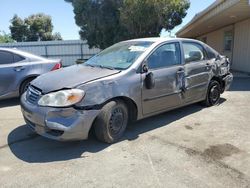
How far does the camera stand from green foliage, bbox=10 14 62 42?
42281 mm

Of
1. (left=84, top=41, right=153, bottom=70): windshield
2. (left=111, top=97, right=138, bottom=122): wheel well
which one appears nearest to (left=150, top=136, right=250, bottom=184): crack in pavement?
(left=111, top=97, right=138, bottom=122): wheel well

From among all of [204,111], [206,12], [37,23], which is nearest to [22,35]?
[37,23]

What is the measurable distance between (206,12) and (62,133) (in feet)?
38.2

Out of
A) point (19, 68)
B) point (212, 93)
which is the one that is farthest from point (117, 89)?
point (19, 68)

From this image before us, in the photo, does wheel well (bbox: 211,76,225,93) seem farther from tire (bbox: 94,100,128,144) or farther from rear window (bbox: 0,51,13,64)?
rear window (bbox: 0,51,13,64)

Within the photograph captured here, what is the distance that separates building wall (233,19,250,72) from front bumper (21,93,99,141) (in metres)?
11.7

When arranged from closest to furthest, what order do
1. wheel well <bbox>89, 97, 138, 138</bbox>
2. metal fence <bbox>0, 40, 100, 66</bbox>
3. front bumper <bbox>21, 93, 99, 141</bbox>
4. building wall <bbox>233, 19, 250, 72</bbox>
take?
front bumper <bbox>21, 93, 99, 141</bbox> → wheel well <bbox>89, 97, 138, 138</bbox> → building wall <bbox>233, 19, 250, 72</bbox> → metal fence <bbox>0, 40, 100, 66</bbox>

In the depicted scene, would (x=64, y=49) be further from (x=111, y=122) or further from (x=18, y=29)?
(x=18, y=29)

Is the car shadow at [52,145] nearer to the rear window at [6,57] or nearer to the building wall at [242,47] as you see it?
the rear window at [6,57]

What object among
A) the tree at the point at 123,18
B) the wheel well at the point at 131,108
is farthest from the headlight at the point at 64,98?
the tree at the point at 123,18

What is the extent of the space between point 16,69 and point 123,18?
10.0 metres

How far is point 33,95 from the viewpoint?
4.15m

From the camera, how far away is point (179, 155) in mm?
3750

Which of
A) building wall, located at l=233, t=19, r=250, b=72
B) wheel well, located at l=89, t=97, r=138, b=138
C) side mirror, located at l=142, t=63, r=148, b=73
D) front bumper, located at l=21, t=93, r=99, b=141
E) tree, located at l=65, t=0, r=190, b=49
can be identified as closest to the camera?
front bumper, located at l=21, t=93, r=99, b=141
